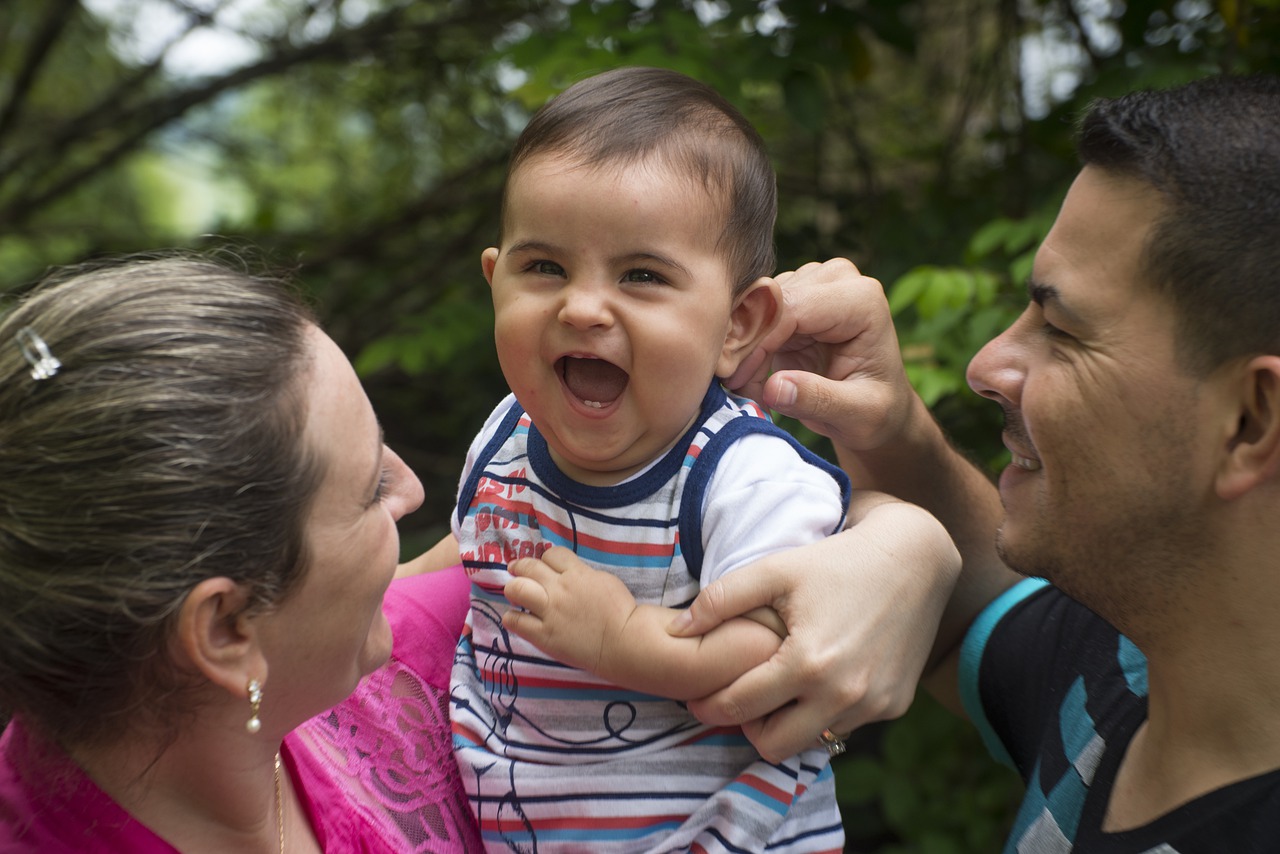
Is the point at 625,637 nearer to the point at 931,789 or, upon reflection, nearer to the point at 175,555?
the point at 175,555

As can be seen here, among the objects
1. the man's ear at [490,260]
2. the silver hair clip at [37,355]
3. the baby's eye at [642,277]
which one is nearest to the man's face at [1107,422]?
the baby's eye at [642,277]

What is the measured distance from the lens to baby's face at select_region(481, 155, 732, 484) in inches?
62.9

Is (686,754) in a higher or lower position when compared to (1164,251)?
lower

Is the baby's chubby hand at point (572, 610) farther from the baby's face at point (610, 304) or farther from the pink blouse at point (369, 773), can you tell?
the pink blouse at point (369, 773)

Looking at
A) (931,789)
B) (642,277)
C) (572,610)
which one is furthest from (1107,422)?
(931,789)

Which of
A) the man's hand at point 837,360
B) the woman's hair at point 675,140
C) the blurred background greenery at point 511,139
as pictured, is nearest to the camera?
the woman's hair at point 675,140

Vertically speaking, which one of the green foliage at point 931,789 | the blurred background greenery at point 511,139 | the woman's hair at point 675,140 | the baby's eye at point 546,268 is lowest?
the green foliage at point 931,789

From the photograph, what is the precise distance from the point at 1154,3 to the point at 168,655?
117 inches

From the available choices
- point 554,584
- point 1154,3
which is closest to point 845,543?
point 554,584

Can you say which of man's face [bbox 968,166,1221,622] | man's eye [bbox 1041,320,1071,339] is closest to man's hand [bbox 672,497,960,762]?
man's face [bbox 968,166,1221,622]

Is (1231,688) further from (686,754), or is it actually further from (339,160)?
(339,160)

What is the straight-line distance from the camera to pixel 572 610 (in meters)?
1.58

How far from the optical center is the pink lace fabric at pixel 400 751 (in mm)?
1650

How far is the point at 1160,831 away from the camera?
4.92 feet
